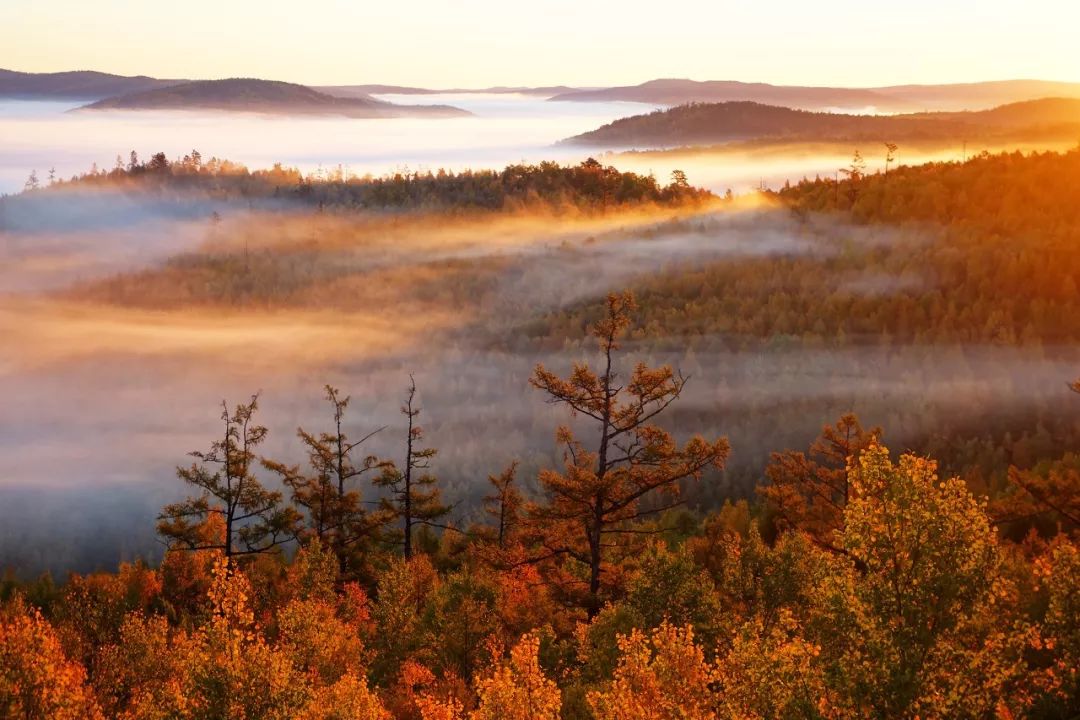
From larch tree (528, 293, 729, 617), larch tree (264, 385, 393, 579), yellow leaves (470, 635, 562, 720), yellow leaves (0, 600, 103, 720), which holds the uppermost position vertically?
larch tree (528, 293, 729, 617)

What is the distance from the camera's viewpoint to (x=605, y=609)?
3519cm

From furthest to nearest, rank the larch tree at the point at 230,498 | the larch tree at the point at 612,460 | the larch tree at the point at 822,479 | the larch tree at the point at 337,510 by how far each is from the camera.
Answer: the larch tree at the point at 337,510 → the larch tree at the point at 230,498 → the larch tree at the point at 822,479 → the larch tree at the point at 612,460

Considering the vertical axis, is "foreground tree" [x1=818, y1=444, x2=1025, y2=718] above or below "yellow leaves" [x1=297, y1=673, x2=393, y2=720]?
above

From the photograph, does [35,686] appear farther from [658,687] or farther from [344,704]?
[658,687]

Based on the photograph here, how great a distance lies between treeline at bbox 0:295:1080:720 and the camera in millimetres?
18328

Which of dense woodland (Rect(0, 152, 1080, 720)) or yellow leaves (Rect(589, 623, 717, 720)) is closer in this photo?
dense woodland (Rect(0, 152, 1080, 720))

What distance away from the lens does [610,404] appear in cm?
3453

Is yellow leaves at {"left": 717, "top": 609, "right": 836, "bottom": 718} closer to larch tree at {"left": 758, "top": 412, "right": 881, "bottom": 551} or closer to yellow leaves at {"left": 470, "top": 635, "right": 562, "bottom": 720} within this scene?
yellow leaves at {"left": 470, "top": 635, "right": 562, "bottom": 720}

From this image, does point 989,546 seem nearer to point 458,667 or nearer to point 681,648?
point 681,648

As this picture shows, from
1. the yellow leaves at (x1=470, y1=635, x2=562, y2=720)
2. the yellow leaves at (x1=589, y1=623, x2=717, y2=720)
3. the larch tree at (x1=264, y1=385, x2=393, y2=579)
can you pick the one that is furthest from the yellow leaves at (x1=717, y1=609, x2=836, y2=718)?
the larch tree at (x1=264, y1=385, x2=393, y2=579)

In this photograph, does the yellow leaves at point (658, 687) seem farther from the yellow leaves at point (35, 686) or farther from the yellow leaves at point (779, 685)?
the yellow leaves at point (35, 686)

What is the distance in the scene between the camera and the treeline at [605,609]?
18328 mm

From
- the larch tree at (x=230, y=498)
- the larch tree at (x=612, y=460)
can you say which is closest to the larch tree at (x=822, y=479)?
the larch tree at (x=612, y=460)

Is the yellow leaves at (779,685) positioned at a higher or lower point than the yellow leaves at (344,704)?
higher
